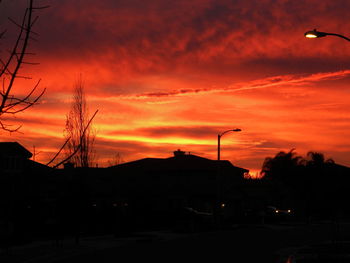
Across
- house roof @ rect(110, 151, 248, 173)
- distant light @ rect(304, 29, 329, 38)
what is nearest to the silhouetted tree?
house roof @ rect(110, 151, 248, 173)

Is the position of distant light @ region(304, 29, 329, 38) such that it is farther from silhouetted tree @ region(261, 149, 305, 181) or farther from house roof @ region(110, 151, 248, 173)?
silhouetted tree @ region(261, 149, 305, 181)

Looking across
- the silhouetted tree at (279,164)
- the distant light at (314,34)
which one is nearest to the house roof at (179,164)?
the silhouetted tree at (279,164)

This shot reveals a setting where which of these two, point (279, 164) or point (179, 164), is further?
point (279, 164)

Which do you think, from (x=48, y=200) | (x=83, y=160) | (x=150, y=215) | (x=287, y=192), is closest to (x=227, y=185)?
(x=287, y=192)

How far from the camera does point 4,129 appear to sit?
26.3ft

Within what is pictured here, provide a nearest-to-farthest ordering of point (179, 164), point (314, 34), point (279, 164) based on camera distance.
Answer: point (314, 34), point (179, 164), point (279, 164)

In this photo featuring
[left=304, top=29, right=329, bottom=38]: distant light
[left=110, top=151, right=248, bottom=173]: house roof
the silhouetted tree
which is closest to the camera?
[left=304, top=29, right=329, bottom=38]: distant light

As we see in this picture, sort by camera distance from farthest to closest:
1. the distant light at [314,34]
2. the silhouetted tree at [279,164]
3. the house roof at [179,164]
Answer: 1. the silhouetted tree at [279,164]
2. the house roof at [179,164]
3. the distant light at [314,34]

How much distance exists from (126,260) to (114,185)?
2992 centimetres

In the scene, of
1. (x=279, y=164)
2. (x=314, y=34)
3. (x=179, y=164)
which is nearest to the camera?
(x=314, y=34)

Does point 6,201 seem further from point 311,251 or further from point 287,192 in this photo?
point 287,192

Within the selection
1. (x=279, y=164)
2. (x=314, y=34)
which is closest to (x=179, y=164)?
(x=279, y=164)

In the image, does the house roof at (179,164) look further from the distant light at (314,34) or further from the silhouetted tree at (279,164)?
the distant light at (314,34)

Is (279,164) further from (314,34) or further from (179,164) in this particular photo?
(314,34)
